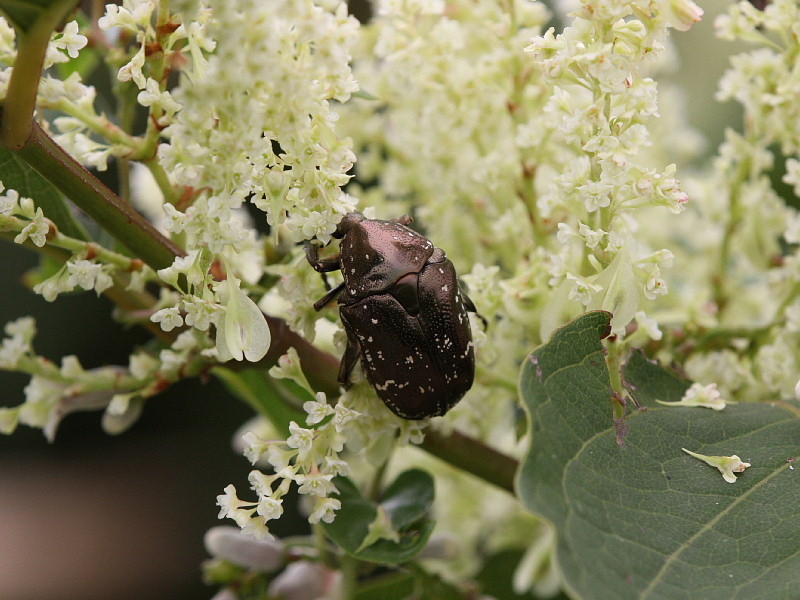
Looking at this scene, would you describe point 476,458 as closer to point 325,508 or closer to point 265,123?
point 325,508

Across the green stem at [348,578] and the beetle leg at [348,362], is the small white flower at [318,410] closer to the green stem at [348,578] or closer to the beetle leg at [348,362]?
the beetle leg at [348,362]

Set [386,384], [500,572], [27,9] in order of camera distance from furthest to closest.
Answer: [500,572], [386,384], [27,9]

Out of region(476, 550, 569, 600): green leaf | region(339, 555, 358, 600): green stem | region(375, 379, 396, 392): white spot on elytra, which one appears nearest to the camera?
region(375, 379, 396, 392): white spot on elytra

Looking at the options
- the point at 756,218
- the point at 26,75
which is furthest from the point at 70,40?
the point at 756,218

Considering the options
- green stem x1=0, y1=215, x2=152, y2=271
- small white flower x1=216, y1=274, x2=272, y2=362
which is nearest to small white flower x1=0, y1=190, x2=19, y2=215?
green stem x1=0, y1=215, x2=152, y2=271

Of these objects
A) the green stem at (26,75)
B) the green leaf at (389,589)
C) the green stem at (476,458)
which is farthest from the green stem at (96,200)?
the green leaf at (389,589)

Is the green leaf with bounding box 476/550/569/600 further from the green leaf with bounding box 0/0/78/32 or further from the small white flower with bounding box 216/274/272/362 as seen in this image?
the green leaf with bounding box 0/0/78/32

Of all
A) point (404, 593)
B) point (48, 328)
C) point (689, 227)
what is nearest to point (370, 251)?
point (404, 593)
